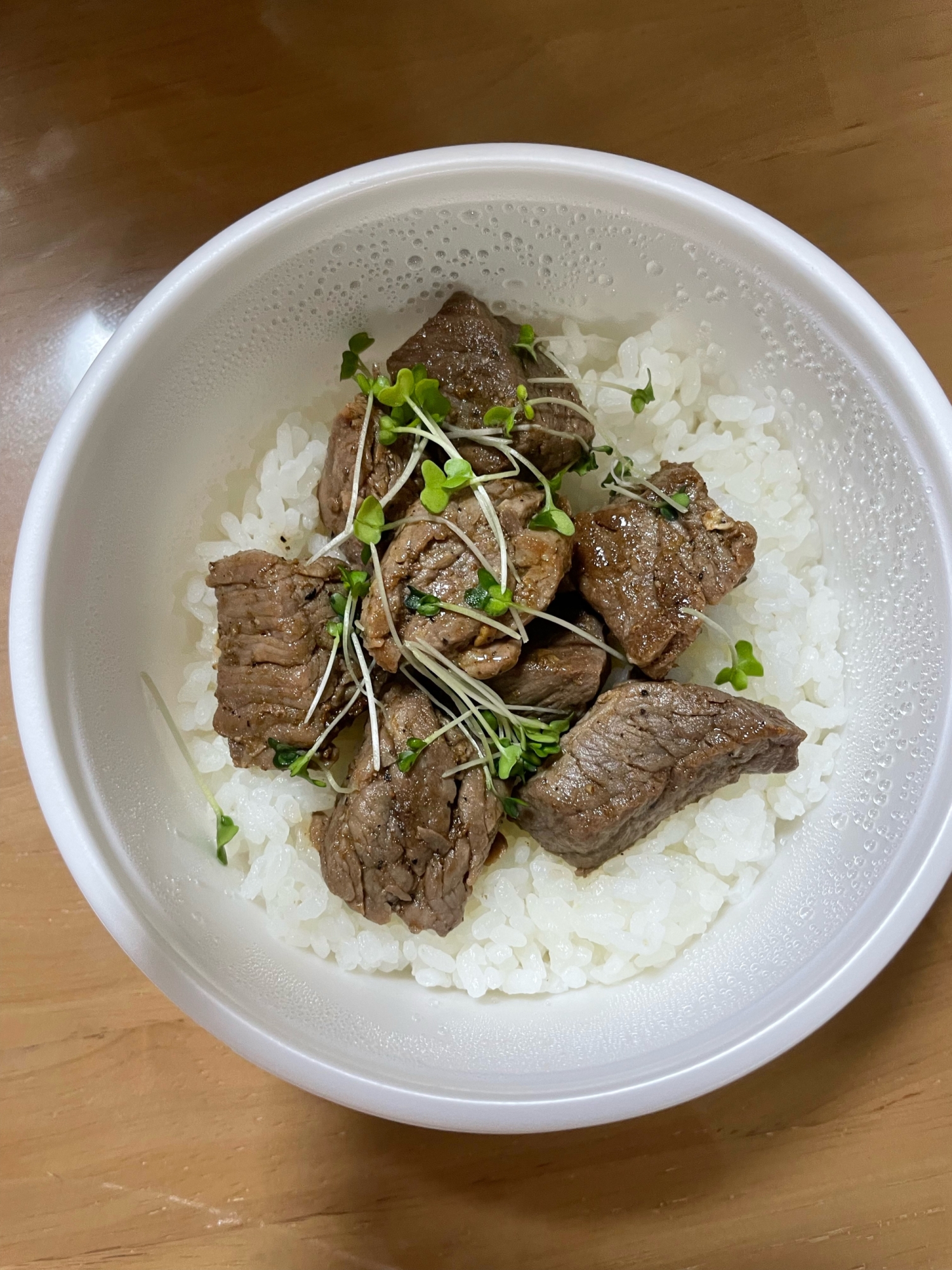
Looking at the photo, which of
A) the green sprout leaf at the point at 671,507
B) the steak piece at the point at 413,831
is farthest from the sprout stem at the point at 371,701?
the green sprout leaf at the point at 671,507

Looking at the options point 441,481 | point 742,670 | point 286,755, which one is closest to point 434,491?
point 441,481

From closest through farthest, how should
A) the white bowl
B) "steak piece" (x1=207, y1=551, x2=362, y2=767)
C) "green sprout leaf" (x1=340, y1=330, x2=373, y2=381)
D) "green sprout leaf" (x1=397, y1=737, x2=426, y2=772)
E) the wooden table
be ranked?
1. the white bowl
2. "green sprout leaf" (x1=397, y1=737, x2=426, y2=772)
3. "steak piece" (x1=207, y1=551, x2=362, y2=767)
4. "green sprout leaf" (x1=340, y1=330, x2=373, y2=381)
5. the wooden table

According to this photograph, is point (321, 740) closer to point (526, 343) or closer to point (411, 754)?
point (411, 754)

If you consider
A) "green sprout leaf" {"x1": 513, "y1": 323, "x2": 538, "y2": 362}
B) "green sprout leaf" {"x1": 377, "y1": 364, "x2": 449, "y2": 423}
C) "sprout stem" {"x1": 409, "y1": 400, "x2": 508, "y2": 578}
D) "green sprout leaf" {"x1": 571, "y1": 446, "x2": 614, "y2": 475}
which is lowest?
"green sprout leaf" {"x1": 571, "y1": 446, "x2": 614, "y2": 475}

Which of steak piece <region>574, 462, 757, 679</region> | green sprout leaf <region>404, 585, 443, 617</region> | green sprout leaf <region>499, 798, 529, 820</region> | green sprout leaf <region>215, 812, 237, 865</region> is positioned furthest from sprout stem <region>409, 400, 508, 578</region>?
green sprout leaf <region>215, 812, 237, 865</region>

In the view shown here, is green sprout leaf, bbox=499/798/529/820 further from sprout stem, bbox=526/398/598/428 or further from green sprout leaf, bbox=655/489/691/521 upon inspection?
sprout stem, bbox=526/398/598/428

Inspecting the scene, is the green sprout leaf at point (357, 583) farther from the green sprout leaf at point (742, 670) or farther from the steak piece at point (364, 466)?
the green sprout leaf at point (742, 670)

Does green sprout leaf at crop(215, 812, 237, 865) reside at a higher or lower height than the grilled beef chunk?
lower
